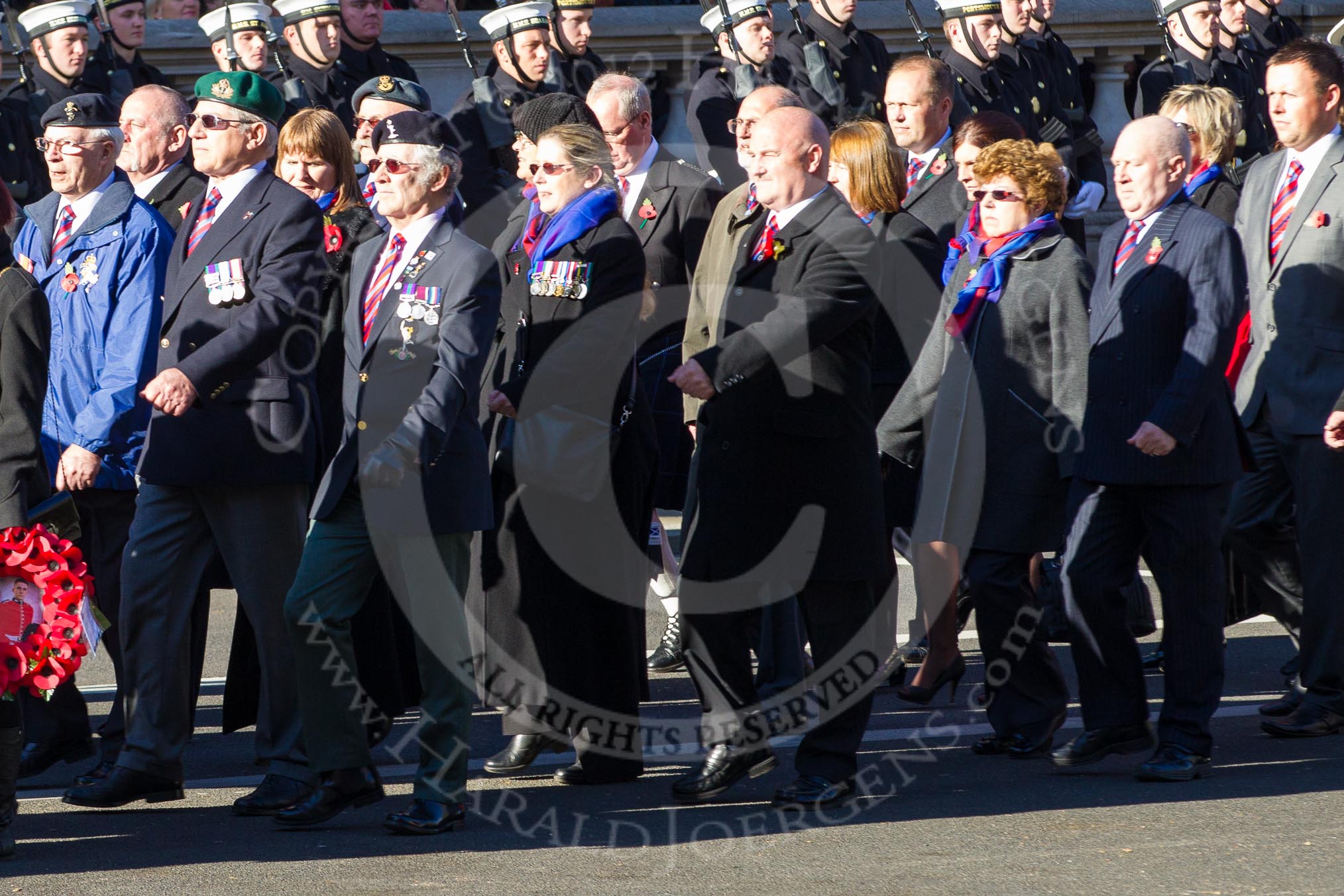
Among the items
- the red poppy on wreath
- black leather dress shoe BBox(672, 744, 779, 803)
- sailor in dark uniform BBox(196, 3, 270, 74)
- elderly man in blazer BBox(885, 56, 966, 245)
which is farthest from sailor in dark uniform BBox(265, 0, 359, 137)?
black leather dress shoe BBox(672, 744, 779, 803)

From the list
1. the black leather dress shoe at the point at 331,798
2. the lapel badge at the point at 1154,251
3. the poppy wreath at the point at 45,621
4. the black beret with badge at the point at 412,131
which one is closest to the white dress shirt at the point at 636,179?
the black beret with badge at the point at 412,131

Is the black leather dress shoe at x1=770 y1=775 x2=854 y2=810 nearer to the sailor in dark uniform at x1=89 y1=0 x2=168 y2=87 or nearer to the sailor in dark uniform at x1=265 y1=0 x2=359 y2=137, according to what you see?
the sailor in dark uniform at x1=265 y1=0 x2=359 y2=137

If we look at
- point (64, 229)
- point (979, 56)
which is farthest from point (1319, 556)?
point (979, 56)

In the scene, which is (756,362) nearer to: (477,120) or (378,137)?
(378,137)

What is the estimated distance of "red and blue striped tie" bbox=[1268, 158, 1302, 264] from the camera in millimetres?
7023

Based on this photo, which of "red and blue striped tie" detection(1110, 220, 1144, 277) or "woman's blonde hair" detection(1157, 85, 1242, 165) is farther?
"woman's blonde hair" detection(1157, 85, 1242, 165)

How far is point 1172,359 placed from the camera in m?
6.19

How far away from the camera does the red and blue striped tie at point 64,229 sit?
260 inches

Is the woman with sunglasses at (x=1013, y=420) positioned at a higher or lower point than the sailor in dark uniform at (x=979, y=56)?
lower

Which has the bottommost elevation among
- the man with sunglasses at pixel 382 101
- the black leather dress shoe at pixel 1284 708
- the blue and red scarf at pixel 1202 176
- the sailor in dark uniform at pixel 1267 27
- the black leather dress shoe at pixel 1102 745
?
the black leather dress shoe at pixel 1102 745

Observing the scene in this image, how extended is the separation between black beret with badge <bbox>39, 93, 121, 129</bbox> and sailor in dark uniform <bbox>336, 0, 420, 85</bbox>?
374cm

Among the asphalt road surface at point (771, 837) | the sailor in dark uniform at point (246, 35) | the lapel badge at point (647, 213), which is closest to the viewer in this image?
the asphalt road surface at point (771, 837)

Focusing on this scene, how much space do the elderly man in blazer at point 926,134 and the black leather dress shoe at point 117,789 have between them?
141 inches

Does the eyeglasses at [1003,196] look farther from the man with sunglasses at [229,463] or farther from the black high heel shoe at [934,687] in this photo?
the man with sunglasses at [229,463]
